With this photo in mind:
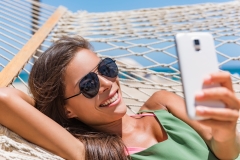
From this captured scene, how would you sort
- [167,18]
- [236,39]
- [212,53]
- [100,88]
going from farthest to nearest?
[167,18], [236,39], [100,88], [212,53]

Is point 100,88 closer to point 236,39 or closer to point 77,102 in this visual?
point 77,102

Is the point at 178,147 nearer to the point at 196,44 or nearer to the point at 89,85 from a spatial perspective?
the point at 89,85

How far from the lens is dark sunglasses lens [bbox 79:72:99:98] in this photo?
3.62 feet

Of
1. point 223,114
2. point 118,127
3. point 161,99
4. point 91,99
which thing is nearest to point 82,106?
point 91,99


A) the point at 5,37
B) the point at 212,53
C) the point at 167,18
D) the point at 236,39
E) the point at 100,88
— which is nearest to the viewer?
the point at 212,53

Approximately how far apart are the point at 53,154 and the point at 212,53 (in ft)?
1.70

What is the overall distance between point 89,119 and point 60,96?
0.11 m

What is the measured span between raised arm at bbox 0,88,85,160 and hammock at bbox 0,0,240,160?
18.1 inches

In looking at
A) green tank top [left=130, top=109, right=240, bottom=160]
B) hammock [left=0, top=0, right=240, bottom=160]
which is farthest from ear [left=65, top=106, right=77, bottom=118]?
hammock [left=0, top=0, right=240, bottom=160]

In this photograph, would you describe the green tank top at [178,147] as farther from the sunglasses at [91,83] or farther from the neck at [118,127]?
the sunglasses at [91,83]

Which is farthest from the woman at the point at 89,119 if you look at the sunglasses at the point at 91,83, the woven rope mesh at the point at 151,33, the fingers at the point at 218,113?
the woven rope mesh at the point at 151,33

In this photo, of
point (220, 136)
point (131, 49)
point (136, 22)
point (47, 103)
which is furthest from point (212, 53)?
point (136, 22)

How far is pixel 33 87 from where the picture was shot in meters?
1.18

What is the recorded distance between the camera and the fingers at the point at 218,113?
0.64 metres
